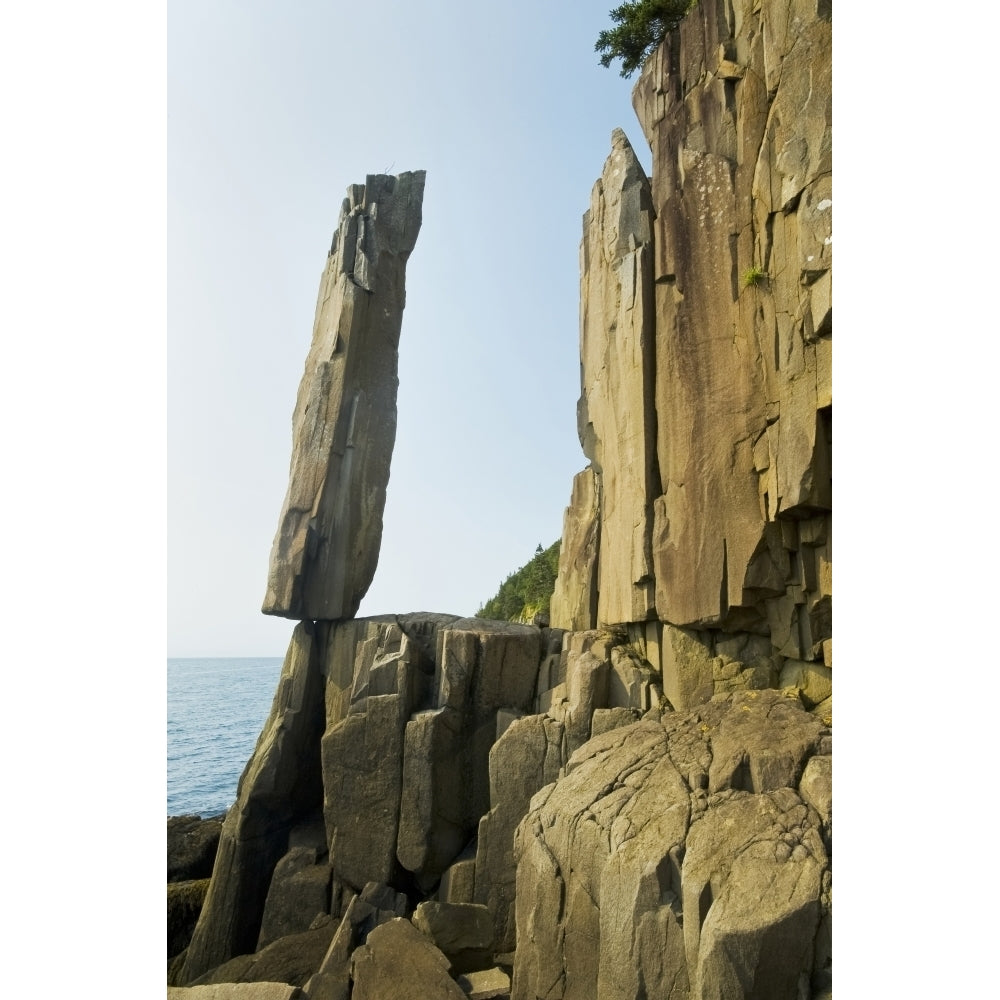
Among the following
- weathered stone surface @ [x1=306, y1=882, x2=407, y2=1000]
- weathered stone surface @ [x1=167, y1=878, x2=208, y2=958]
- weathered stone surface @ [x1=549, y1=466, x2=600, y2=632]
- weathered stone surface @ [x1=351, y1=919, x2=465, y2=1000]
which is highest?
weathered stone surface @ [x1=549, y1=466, x2=600, y2=632]

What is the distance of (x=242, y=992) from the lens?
888 cm

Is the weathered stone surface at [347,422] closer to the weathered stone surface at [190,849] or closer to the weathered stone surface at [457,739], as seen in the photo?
the weathered stone surface at [457,739]

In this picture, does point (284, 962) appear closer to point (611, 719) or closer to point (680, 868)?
point (611, 719)

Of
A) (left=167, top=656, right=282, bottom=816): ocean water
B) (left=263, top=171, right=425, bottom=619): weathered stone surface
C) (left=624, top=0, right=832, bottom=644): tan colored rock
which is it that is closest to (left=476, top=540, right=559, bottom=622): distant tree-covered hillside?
(left=263, top=171, right=425, bottom=619): weathered stone surface

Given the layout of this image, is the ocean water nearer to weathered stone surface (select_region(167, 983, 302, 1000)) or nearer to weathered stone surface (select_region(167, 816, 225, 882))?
weathered stone surface (select_region(167, 816, 225, 882))

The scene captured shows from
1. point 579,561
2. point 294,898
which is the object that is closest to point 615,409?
point 579,561

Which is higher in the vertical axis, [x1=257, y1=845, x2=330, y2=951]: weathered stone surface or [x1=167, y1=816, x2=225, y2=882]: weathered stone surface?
[x1=257, y1=845, x2=330, y2=951]: weathered stone surface

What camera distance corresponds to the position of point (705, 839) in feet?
23.3

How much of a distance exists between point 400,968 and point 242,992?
1.96 meters

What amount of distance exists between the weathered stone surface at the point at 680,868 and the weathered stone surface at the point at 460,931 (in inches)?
79.0

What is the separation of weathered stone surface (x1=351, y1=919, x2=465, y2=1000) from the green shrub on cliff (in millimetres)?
18145

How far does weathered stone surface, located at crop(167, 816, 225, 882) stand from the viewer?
1558 centimetres
